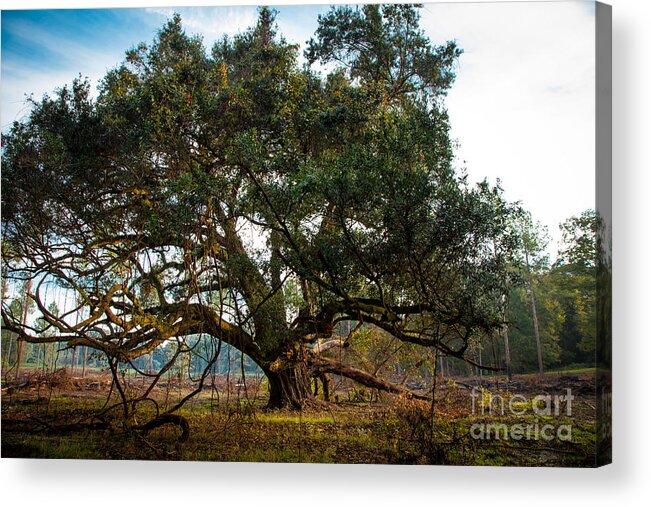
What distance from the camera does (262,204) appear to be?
546 centimetres

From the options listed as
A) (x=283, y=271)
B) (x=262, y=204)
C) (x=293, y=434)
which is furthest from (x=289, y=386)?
(x=262, y=204)

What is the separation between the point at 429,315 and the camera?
546 centimetres

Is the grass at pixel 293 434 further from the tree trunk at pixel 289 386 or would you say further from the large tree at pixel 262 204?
the large tree at pixel 262 204

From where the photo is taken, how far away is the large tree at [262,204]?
5.28 metres

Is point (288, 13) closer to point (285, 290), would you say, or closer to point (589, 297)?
point (285, 290)

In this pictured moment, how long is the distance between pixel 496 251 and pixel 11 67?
4887mm

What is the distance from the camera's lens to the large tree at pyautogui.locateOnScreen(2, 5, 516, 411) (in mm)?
5277

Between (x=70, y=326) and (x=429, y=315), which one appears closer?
(x=429, y=315)

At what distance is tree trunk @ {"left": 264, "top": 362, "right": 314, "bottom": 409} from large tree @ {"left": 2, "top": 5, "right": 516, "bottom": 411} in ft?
0.06

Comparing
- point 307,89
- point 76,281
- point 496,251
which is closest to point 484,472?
point 496,251

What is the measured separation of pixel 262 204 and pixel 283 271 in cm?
67

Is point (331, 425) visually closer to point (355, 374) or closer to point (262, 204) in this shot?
point (355, 374)

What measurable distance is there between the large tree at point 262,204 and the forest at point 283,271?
2 centimetres

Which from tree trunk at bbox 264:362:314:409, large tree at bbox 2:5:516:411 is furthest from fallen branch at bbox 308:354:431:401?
tree trunk at bbox 264:362:314:409
